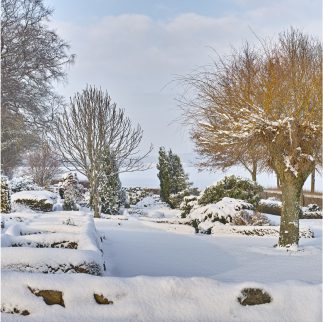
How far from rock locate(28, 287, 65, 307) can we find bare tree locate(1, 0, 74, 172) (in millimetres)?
12926

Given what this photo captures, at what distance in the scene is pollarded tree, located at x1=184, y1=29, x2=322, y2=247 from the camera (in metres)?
6.42

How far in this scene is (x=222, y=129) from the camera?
7129 millimetres

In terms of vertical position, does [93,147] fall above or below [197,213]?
above

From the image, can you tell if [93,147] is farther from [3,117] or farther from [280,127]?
[280,127]

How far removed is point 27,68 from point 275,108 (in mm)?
12110

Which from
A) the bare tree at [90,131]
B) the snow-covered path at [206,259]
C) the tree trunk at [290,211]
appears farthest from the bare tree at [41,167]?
the tree trunk at [290,211]

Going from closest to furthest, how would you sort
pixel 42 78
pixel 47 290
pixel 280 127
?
pixel 47 290 < pixel 280 127 < pixel 42 78

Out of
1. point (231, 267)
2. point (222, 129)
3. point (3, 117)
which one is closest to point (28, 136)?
point (3, 117)

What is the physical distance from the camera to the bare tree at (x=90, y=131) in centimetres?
1559

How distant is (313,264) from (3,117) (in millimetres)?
13201

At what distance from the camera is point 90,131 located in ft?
51.0

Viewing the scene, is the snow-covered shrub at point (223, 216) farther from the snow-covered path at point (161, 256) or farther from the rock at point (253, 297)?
the rock at point (253, 297)

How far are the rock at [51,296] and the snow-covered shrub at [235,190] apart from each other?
395 inches

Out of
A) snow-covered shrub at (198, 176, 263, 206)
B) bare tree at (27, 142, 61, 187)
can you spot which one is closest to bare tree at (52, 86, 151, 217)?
snow-covered shrub at (198, 176, 263, 206)
